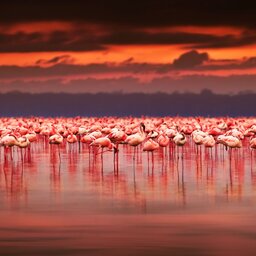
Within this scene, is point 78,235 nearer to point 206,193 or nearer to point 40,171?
point 206,193

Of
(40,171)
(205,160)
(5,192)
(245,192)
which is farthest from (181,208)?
(205,160)

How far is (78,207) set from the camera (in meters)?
16.2

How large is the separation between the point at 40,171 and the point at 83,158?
5.78 meters

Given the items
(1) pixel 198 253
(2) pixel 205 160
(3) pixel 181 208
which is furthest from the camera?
(2) pixel 205 160

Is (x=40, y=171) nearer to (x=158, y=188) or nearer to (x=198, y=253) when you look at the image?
(x=158, y=188)

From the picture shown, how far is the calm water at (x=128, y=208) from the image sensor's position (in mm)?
12305

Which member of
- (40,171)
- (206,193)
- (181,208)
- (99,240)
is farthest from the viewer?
(40,171)

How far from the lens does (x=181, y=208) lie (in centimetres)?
1605

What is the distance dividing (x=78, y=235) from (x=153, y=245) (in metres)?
1.27

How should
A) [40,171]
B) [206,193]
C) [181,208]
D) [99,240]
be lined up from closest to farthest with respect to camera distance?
[99,240]
[181,208]
[206,193]
[40,171]

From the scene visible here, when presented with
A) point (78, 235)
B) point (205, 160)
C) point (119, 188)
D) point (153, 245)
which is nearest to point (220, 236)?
point (153, 245)

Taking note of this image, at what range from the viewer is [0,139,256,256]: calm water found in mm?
12305

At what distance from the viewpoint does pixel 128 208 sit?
16.0m

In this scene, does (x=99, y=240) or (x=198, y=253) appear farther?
(x=99, y=240)
